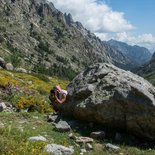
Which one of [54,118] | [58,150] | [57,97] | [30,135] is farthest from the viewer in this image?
[57,97]

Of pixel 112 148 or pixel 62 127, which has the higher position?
pixel 62 127

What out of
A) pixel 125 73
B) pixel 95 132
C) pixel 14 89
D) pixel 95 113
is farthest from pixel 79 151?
pixel 14 89

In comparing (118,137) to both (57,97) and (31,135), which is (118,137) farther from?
(57,97)

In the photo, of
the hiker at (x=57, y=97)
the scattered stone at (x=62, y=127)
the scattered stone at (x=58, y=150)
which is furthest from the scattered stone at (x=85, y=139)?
the hiker at (x=57, y=97)

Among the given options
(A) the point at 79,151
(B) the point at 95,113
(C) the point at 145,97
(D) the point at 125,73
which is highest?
(D) the point at 125,73

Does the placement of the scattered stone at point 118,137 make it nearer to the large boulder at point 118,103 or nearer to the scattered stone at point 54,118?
the large boulder at point 118,103

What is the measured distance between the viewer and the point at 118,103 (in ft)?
49.8

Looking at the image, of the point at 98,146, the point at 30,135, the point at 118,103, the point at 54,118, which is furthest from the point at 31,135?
the point at 118,103

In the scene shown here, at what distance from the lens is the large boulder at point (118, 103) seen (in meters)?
14.8

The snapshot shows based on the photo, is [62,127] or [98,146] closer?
[98,146]

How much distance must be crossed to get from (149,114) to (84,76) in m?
4.28

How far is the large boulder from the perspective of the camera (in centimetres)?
1483

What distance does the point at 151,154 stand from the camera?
1303 cm

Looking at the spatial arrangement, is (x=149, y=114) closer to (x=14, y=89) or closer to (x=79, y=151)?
(x=79, y=151)
